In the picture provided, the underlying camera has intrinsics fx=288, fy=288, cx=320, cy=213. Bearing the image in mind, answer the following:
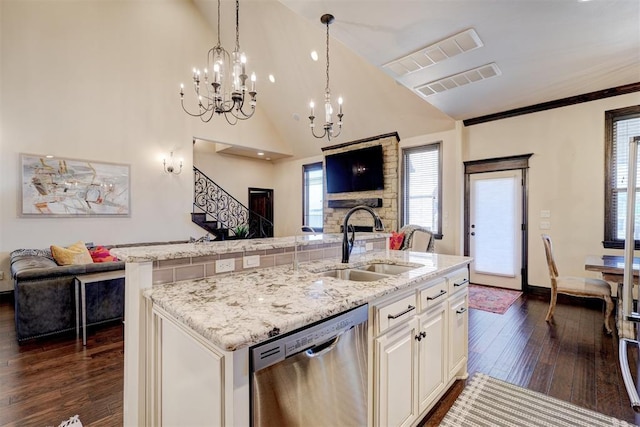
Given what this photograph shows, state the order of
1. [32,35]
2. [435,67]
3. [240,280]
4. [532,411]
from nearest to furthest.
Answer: [240,280] < [532,411] < [435,67] < [32,35]

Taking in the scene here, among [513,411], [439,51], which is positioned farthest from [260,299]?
[439,51]

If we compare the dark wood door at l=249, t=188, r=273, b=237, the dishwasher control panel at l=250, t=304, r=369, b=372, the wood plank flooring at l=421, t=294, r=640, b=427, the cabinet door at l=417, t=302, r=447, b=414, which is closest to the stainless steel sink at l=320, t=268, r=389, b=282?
the cabinet door at l=417, t=302, r=447, b=414

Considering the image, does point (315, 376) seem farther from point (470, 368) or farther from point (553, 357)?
point (553, 357)

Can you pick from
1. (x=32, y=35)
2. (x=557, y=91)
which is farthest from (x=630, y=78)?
(x=32, y=35)

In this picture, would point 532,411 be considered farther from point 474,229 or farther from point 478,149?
point 478,149

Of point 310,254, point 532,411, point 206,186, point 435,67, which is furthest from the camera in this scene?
point 206,186

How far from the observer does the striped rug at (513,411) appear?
1.84 m

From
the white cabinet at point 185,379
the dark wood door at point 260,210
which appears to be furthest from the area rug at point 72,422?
the dark wood door at point 260,210

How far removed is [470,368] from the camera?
248cm

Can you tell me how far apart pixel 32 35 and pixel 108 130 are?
1.65 metres

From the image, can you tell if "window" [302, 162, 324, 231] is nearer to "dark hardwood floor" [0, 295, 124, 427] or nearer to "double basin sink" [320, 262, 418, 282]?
"dark hardwood floor" [0, 295, 124, 427]

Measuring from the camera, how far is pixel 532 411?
1952 mm

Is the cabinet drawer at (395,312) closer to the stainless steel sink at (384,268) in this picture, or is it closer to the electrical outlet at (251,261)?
the stainless steel sink at (384,268)

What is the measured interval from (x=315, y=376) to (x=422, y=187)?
216 inches
